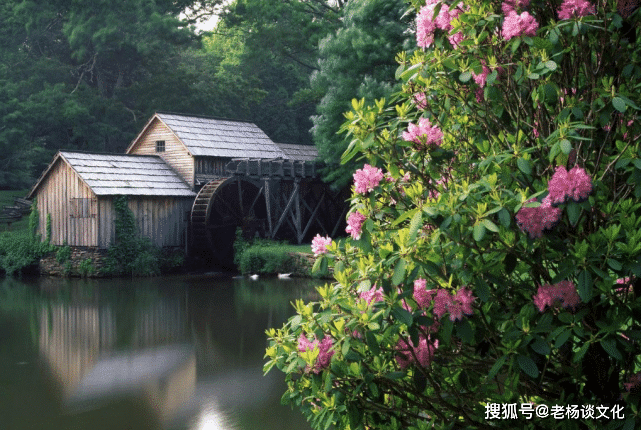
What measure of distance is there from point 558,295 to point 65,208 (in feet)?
83.2

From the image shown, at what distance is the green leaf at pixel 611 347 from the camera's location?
408cm

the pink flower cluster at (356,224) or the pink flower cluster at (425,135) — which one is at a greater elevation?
the pink flower cluster at (425,135)

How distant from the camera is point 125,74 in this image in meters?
44.5

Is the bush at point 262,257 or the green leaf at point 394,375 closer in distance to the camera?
the green leaf at point 394,375

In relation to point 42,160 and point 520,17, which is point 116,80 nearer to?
point 42,160

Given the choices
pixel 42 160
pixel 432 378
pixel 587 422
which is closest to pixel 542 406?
pixel 587 422

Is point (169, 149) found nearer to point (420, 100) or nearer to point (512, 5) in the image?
point (420, 100)

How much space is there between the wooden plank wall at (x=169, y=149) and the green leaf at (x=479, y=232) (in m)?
26.8

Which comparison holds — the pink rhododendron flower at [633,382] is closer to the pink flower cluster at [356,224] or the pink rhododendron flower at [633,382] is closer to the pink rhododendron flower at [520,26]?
the pink flower cluster at [356,224]

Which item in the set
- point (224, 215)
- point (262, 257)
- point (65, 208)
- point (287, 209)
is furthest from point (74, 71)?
point (262, 257)

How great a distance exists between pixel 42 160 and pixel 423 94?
37.8 metres

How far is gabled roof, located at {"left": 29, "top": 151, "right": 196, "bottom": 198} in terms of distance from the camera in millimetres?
27234

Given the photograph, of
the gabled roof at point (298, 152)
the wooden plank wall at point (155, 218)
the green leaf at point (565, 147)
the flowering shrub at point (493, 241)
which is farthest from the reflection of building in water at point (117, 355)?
the gabled roof at point (298, 152)

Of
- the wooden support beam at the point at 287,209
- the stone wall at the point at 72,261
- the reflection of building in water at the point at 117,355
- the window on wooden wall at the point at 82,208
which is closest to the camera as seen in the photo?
the reflection of building in water at the point at 117,355
